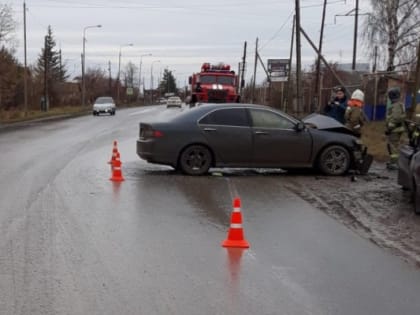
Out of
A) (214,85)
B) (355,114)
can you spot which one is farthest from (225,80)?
(355,114)

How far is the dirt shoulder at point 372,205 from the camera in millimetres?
7848

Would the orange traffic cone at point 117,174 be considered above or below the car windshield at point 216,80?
below

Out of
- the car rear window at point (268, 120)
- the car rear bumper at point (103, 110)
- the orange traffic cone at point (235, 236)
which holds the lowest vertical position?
the car rear bumper at point (103, 110)

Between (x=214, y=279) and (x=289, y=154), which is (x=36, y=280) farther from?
(x=289, y=154)

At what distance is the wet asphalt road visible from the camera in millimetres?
5215

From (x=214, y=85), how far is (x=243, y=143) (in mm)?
23928

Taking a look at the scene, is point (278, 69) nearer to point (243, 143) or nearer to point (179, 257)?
point (243, 143)

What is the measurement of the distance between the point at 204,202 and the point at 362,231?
105 inches

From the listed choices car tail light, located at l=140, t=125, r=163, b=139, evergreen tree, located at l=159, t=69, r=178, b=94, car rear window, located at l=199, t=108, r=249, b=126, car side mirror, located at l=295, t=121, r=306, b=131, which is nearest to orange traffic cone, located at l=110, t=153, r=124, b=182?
car tail light, located at l=140, t=125, r=163, b=139

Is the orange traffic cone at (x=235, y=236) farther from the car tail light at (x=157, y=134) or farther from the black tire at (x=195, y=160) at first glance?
the car tail light at (x=157, y=134)

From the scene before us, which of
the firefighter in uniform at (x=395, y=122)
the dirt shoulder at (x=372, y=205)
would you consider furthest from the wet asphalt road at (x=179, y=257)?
the firefighter in uniform at (x=395, y=122)

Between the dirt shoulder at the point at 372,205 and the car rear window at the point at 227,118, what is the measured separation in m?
1.64

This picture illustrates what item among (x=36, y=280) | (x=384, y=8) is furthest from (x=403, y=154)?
(x=384, y=8)

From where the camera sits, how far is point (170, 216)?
28.8 feet
